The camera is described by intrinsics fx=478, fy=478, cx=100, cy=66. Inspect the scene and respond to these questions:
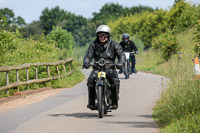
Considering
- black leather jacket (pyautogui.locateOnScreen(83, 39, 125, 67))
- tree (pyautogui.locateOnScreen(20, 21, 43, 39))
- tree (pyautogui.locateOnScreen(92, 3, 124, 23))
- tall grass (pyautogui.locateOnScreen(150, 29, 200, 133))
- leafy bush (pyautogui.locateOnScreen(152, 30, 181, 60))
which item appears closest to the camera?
tall grass (pyautogui.locateOnScreen(150, 29, 200, 133))

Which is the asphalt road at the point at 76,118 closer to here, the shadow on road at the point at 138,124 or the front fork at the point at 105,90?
the shadow on road at the point at 138,124

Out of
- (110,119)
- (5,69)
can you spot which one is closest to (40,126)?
(110,119)

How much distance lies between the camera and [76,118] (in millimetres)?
10672

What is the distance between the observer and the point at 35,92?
1842cm

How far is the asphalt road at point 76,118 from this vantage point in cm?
913

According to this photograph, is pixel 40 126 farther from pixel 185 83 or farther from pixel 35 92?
pixel 35 92

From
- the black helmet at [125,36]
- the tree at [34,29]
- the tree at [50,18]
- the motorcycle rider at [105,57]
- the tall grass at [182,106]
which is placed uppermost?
the tree at [50,18]

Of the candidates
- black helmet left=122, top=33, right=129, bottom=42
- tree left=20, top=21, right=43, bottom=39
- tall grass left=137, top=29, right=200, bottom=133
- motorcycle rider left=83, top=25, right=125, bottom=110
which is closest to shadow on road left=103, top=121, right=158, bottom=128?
tall grass left=137, top=29, right=200, bottom=133

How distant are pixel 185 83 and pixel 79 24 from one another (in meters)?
101

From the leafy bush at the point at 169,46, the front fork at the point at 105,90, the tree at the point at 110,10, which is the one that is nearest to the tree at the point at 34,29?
the tree at the point at 110,10

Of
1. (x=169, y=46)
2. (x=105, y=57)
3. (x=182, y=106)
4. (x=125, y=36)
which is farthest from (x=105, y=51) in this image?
(x=169, y=46)

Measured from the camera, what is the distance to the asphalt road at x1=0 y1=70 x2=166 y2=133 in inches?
360

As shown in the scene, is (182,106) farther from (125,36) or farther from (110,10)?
(110,10)

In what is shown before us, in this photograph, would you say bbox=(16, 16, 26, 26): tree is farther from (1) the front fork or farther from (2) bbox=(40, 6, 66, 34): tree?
(1) the front fork
